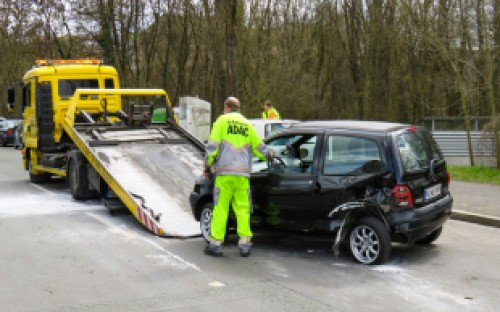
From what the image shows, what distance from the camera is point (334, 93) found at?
115 ft

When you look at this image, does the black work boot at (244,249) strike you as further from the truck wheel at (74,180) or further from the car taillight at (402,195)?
the truck wheel at (74,180)

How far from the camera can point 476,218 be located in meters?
9.65

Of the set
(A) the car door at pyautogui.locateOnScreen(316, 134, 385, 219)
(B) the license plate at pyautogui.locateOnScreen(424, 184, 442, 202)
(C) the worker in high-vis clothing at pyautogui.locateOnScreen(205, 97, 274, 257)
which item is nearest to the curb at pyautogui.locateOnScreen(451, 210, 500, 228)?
(B) the license plate at pyautogui.locateOnScreen(424, 184, 442, 202)

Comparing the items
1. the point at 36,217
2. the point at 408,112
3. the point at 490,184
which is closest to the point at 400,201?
the point at 36,217

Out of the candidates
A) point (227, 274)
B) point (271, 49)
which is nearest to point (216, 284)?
point (227, 274)

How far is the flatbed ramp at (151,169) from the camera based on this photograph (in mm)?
8680

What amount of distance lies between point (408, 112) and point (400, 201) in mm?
23658

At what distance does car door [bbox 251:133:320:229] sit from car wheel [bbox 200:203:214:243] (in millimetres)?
665

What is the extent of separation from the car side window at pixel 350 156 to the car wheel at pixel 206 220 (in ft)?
5.57

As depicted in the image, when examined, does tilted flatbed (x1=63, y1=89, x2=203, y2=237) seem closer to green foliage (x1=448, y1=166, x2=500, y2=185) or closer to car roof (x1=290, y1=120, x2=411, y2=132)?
car roof (x1=290, y1=120, x2=411, y2=132)

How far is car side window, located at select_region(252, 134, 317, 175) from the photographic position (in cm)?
732

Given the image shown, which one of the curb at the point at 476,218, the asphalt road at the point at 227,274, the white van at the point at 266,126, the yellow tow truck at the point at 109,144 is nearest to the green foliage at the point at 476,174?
the curb at the point at 476,218

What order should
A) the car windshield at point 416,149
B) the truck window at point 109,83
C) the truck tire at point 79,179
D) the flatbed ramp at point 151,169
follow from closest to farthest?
the car windshield at point 416,149 → the flatbed ramp at point 151,169 → the truck tire at point 79,179 → the truck window at point 109,83

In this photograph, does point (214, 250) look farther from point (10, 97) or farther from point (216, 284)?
point (10, 97)
